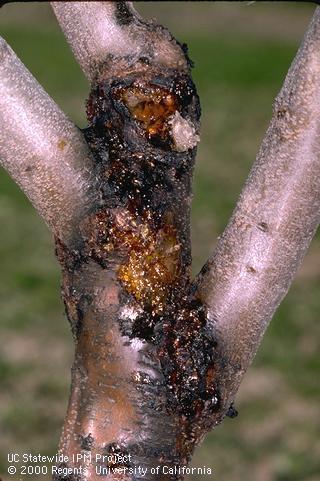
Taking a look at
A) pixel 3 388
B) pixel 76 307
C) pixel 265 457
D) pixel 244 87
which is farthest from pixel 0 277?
pixel 244 87

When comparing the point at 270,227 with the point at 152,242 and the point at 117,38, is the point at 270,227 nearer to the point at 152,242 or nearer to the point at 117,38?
the point at 152,242

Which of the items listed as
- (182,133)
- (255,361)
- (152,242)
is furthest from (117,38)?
(255,361)

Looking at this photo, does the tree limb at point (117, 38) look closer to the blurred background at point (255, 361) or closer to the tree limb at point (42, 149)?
the tree limb at point (42, 149)

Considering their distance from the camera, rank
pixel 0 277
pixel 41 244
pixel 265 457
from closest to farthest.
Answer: pixel 265 457, pixel 0 277, pixel 41 244

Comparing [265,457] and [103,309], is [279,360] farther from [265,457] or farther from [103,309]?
[103,309]

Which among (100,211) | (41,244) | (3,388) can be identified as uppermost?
(41,244)
